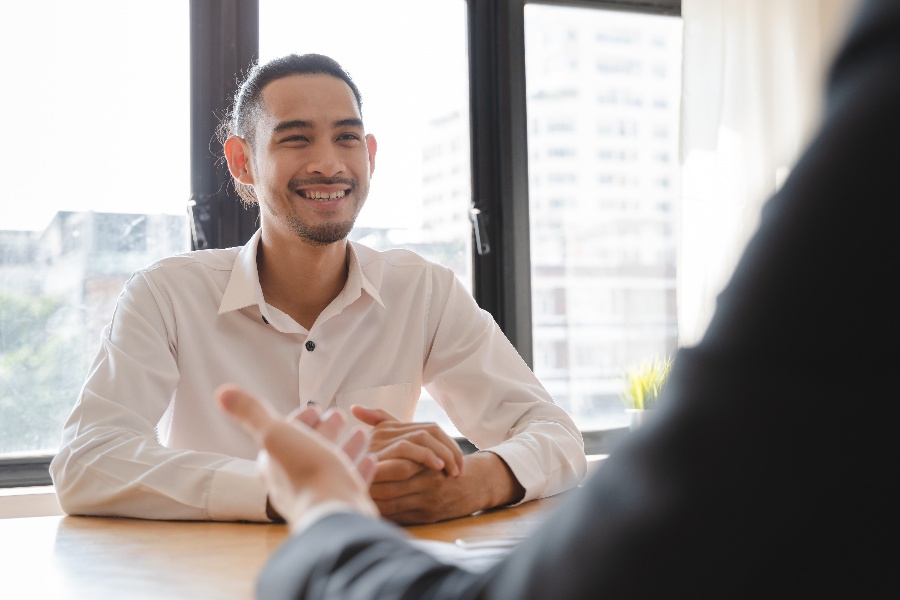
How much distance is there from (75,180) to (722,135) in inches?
88.5

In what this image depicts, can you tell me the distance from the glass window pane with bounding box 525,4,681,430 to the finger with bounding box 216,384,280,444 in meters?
2.83

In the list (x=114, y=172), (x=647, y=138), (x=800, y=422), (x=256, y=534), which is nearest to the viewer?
(x=800, y=422)

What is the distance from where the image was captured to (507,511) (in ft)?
4.67

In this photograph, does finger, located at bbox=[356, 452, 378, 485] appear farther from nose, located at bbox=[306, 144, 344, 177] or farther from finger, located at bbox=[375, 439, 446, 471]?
nose, located at bbox=[306, 144, 344, 177]

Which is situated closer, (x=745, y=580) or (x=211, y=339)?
(x=745, y=580)

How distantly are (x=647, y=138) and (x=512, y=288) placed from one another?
0.88 metres

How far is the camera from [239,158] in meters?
2.35

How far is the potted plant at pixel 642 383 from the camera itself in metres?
3.39

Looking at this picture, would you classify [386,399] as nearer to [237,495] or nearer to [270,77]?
[237,495]

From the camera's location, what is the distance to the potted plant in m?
3.39

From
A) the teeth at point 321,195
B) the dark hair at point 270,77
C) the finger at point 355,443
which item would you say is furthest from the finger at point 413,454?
the dark hair at point 270,77

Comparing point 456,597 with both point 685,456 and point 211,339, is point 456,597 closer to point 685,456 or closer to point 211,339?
point 685,456

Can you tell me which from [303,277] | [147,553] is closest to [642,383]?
[303,277]

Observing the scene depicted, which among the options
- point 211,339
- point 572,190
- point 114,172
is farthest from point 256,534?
point 572,190
